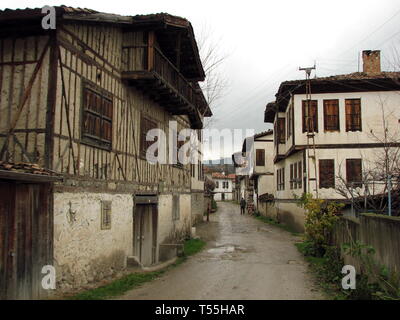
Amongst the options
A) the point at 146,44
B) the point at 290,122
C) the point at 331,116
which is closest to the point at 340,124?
the point at 331,116

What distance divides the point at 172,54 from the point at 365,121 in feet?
39.6

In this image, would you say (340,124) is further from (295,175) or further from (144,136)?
(144,136)

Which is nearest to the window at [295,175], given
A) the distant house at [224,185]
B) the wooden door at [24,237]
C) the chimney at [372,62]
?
the chimney at [372,62]

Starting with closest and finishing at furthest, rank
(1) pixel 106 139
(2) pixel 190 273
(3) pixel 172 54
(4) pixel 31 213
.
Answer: (4) pixel 31 213 → (1) pixel 106 139 → (2) pixel 190 273 → (3) pixel 172 54

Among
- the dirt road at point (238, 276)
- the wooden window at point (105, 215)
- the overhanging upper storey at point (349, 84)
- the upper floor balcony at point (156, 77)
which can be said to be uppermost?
the overhanging upper storey at point (349, 84)

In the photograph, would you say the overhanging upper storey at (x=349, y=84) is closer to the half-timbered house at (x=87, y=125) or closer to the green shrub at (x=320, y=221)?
the green shrub at (x=320, y=221)

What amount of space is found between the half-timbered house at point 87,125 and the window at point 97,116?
1.1 inches

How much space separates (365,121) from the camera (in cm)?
2188

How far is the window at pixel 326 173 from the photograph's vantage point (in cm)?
2198

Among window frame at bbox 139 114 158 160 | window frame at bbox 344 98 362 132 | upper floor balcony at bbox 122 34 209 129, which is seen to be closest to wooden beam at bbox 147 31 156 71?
upper floor balcony at bbox 122 34 209 129

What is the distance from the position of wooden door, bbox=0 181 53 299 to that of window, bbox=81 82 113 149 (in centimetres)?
227

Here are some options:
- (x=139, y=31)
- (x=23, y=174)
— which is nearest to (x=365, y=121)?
(x=139, y=31)

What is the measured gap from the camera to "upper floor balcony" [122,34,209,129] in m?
12.1
